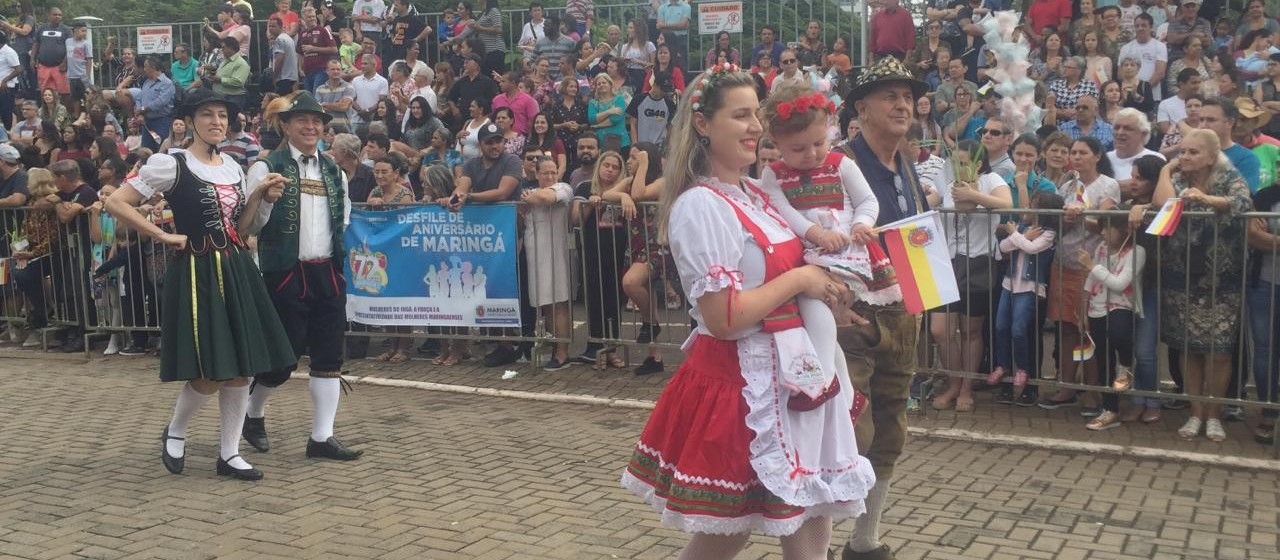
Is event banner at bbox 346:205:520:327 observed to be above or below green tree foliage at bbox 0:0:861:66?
below

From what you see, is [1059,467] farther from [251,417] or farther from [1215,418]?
[251,417]

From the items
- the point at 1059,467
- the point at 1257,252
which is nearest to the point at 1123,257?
the point at 1257,252

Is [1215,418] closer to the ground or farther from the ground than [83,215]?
closer to the ground

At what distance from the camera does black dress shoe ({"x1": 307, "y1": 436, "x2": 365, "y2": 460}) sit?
706cm

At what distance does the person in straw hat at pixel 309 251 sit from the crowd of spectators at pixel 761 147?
31 centimetres

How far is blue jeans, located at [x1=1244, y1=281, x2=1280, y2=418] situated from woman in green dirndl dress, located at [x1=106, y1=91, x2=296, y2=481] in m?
5.44

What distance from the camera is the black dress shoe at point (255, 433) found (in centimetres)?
731

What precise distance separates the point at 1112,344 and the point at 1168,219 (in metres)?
1.06

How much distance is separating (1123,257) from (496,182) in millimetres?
5149

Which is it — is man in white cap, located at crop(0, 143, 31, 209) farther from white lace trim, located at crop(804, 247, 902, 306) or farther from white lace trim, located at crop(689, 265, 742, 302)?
white lace trim, located at crop(689, 265, 742, 302)

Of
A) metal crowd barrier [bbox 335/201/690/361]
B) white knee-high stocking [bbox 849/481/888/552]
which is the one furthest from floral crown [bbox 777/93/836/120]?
metal crowd barrier [bbox 335/201/690/361]

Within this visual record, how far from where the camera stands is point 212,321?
6.57 meters

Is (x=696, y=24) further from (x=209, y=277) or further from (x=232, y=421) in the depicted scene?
(x=232, y=421)

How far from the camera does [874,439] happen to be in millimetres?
4668
